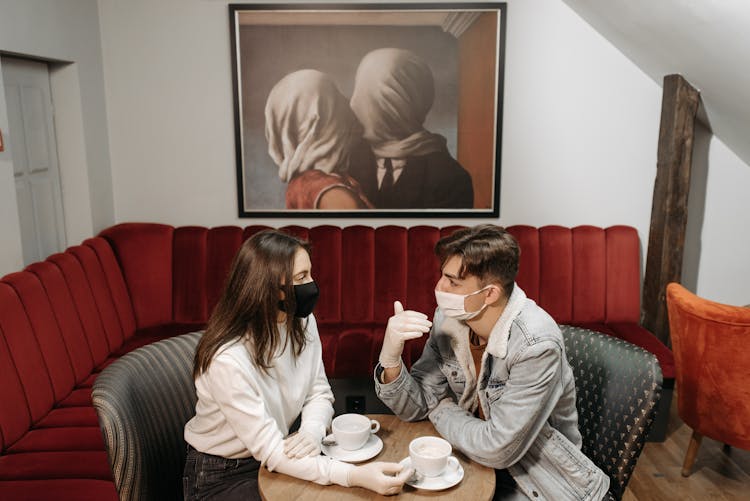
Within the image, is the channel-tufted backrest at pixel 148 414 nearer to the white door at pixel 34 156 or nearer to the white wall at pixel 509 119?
the white door at pixel 34 156

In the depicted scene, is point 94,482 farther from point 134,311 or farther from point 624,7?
point 624,7

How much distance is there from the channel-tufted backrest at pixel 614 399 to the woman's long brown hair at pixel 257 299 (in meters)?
0.86

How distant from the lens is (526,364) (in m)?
1.61

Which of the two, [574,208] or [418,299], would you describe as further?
[574,208]

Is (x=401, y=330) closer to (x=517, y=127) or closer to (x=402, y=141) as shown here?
(x=402, y=141)

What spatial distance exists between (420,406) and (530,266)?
1886mm

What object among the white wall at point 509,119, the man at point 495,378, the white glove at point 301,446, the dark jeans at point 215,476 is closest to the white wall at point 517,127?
the white wall at point 509,119

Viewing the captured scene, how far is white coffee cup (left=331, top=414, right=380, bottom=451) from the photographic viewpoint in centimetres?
160

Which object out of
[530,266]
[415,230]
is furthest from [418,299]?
[530,266]

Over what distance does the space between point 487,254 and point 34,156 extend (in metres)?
2.53

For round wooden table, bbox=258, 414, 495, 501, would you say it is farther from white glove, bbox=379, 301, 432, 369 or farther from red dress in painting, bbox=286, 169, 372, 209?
red dress in painting, bbox=286, 169, 372, 209

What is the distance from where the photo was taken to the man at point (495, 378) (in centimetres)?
159

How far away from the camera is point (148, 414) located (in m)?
1.72

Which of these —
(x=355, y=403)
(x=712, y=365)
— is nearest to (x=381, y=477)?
(x=355, y=403)
